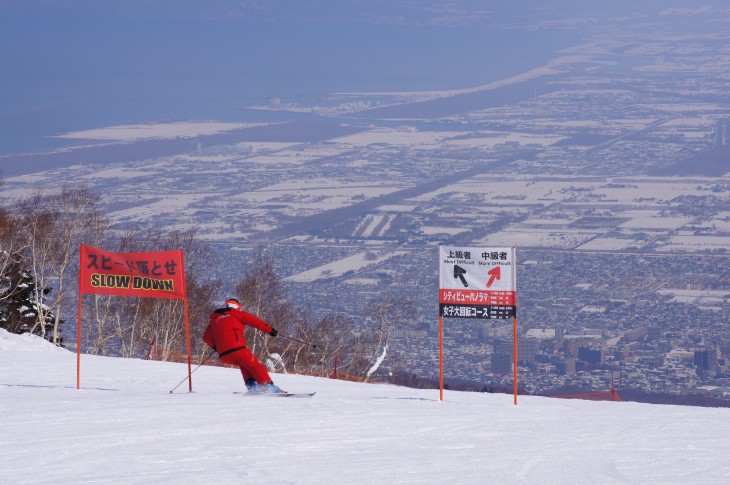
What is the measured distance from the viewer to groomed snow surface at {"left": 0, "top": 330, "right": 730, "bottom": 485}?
8617mm

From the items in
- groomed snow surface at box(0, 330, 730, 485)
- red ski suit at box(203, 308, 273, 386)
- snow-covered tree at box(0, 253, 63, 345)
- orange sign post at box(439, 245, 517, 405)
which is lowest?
snow-covered tree at box(0, 253, 63, 345)

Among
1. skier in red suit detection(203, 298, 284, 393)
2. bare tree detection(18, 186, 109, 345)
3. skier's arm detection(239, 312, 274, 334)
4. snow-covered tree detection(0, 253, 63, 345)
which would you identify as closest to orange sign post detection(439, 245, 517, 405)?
skier's arm detection(239, 312, 274, 334)

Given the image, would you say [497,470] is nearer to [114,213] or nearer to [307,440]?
Answer: [307,440]

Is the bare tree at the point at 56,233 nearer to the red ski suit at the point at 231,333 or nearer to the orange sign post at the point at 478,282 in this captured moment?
the red ski suit at the point at 231,333

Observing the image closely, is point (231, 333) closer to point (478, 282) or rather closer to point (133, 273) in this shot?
point (133, 273)

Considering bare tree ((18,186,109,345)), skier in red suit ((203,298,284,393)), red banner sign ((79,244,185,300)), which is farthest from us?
bare tree ((18,186,109,345))

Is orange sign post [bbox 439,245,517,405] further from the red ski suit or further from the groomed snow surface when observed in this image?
the red ski suit

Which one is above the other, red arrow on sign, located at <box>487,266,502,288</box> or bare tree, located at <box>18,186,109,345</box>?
red arrow on sign, located at <box>487,266,502,288</box>

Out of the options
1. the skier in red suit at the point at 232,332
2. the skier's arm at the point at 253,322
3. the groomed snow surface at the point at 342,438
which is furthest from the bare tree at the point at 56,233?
the skier's arm at the point at 253,322

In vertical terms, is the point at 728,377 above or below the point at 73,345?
below

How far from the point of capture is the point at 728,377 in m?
71.7

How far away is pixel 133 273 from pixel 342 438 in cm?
418

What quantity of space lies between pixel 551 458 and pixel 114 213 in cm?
11772

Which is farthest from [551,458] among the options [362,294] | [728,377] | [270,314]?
[362,294]
